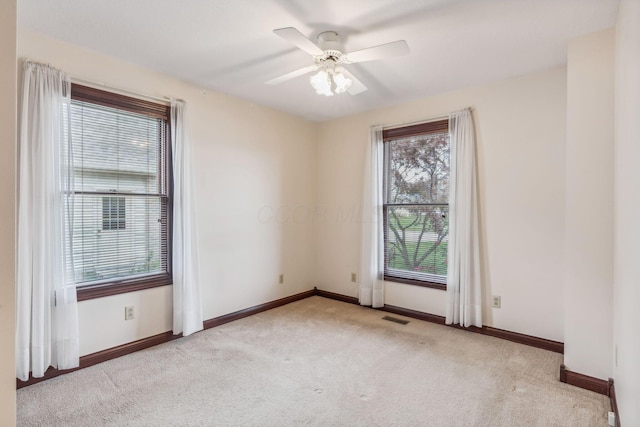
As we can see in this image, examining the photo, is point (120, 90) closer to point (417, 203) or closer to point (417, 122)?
point (417, 122)

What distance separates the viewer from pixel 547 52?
261 cm

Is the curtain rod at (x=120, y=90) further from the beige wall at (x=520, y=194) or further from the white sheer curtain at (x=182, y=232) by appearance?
the beige wall at (x=520, y=194)

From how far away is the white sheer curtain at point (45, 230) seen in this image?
7.38 ft

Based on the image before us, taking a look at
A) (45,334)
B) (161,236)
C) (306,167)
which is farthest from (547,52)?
(45,334)

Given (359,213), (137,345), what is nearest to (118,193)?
(137,345)

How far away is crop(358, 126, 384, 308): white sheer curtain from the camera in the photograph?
4.05 meters

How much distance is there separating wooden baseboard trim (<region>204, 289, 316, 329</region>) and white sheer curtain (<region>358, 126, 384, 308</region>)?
1.00 m

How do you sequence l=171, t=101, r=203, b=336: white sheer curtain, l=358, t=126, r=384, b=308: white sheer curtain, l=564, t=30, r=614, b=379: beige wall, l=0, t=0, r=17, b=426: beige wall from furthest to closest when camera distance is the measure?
l=358, t=126, r=384, b=308: white sheer curtain < l=171, t=101, r=203, b=336: white sheer curtain < l=564, t=30, r=614, b=379: beige wall < l=0, t=0, r=17, b=426: beige wall

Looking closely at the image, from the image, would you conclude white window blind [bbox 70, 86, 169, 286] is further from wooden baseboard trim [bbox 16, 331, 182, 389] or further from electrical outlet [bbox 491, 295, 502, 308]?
electrical outlet [bbox 491, 295, 502, 308]

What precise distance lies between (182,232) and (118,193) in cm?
63

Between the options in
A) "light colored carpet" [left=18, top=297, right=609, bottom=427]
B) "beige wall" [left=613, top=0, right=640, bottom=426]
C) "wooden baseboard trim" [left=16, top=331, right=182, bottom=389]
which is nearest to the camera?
"beige wall" [left=613, top=0, right=640, bottom=426]

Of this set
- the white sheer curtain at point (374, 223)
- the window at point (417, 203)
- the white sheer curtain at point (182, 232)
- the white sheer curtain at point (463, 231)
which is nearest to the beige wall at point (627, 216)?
the white sheer curtain at point (463, 231)

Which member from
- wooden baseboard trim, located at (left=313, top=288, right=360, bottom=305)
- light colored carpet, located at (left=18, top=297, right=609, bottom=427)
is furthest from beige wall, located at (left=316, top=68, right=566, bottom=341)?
wooden baseboard trim, located at (left=313, top=288, right=360, bottom=305)

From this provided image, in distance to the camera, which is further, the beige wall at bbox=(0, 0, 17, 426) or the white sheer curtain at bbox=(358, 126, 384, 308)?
the white sheer curtain at bbox=(358, 126, 384, 308)
